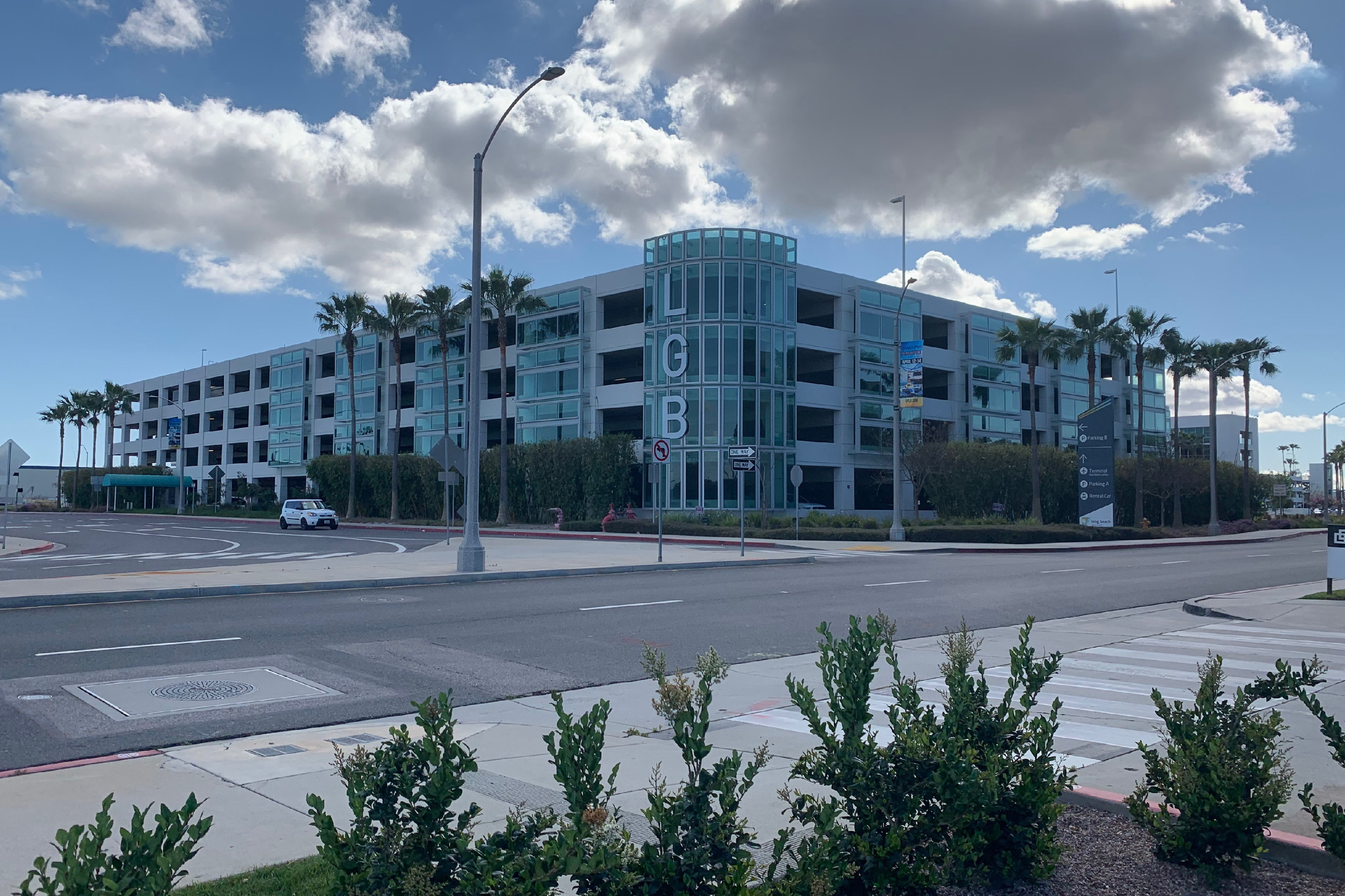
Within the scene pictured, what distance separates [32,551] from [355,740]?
2892 cm

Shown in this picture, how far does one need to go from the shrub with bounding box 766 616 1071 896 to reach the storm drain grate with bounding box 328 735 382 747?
402 centimetres

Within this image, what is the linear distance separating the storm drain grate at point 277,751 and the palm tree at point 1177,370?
5751 cm

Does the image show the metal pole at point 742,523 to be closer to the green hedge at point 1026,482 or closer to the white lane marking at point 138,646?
the green hedge at point 1026,482

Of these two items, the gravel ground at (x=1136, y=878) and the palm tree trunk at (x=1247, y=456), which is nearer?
the gravel ground at (x=1136, y=878)

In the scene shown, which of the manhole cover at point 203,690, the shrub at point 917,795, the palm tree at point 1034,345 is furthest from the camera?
the palm tree at point 1034,345

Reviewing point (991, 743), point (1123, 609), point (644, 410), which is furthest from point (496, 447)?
point (991, 743)

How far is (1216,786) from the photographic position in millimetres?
4160

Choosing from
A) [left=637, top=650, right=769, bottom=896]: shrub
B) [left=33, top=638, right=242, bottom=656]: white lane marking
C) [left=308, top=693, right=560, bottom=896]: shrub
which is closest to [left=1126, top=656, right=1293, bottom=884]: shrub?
[left=637, top=650, right=769, bottom=896]: shrub

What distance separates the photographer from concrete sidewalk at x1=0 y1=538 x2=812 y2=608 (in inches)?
619

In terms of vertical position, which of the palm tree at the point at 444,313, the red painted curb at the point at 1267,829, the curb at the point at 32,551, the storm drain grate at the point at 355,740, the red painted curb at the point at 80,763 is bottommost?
the curb at the point at 32,551

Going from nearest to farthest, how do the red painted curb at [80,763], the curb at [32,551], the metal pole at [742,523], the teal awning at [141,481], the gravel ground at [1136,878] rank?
the gravel ground at [1136,878]
the red painted curb at [80,763]
the curb at [32,551]
the metal pole at [742,523]
the teal awning at [141,481]

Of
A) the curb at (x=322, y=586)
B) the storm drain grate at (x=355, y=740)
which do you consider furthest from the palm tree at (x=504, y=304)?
the storm drain grate at (x=355, y=740)

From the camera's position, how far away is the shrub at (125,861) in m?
2.48

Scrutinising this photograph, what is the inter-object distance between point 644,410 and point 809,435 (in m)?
12.3
